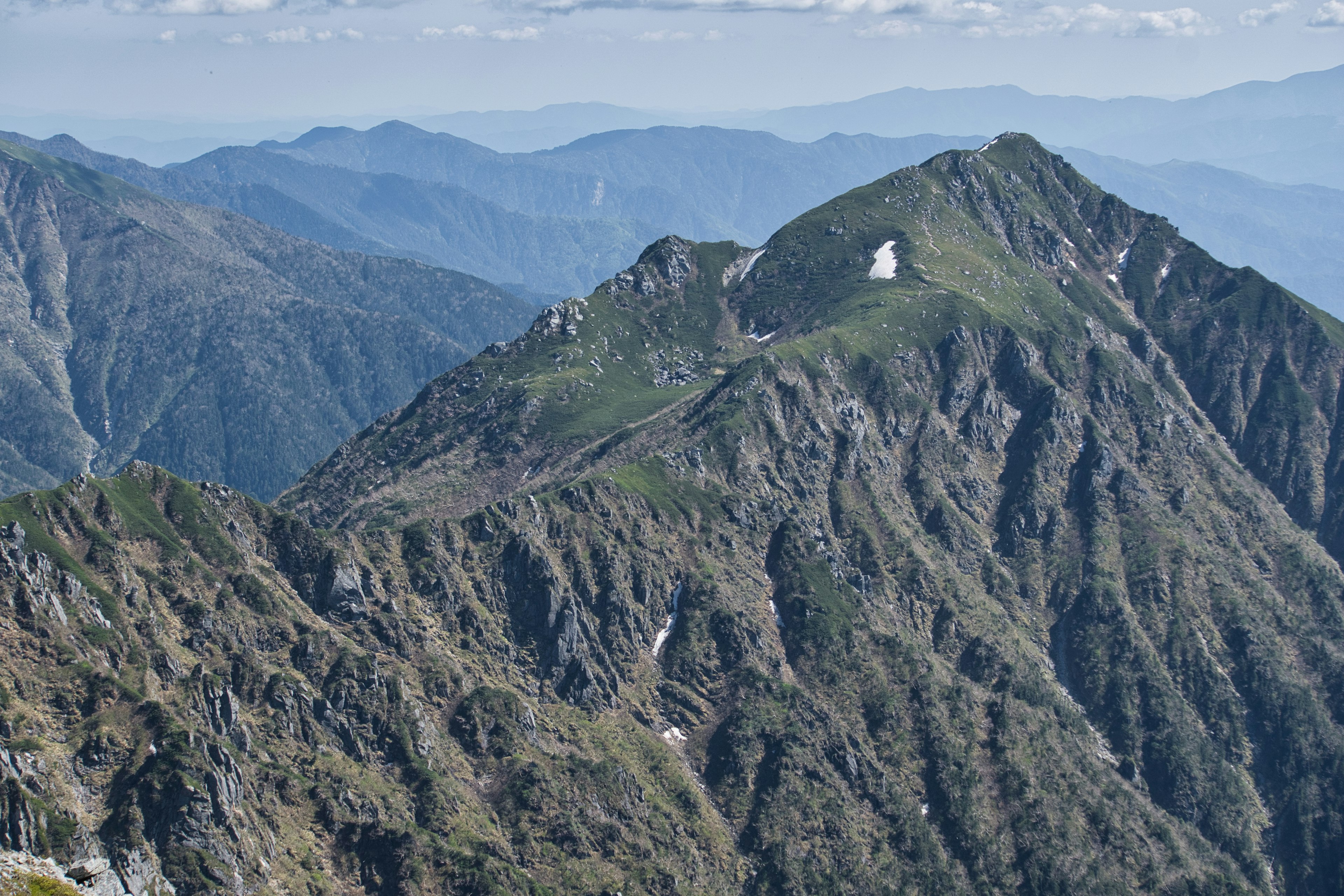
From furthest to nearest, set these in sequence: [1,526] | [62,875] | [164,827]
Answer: [1,526] → [164,827] → [62,875]

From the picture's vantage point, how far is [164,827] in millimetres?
140250

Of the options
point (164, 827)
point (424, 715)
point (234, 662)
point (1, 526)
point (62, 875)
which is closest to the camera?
point (62, 875)

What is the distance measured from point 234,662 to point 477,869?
5313 centimetres

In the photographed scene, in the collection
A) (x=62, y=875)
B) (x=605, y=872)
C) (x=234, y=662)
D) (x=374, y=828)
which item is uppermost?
(x=62, y=875)

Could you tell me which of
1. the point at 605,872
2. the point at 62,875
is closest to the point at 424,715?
the point at 605,872

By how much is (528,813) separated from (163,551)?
257 ft

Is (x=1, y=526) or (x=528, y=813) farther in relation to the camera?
(x=528, y=813)

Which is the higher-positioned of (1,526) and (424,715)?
(1,526)

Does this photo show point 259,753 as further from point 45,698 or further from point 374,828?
point 45,698

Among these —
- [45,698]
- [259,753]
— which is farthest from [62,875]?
[259,753]

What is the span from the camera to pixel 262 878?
146375 mm

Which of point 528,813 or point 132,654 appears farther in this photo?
point 528,813

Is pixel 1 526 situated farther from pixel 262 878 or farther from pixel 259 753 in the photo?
pixel 262 878

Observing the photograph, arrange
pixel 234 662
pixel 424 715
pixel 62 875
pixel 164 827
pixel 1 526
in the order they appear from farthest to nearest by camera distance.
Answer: pixel 424 715 < pixel 234 662 < pixel 1 526 < pixel 164 827 < pixel 62 875
